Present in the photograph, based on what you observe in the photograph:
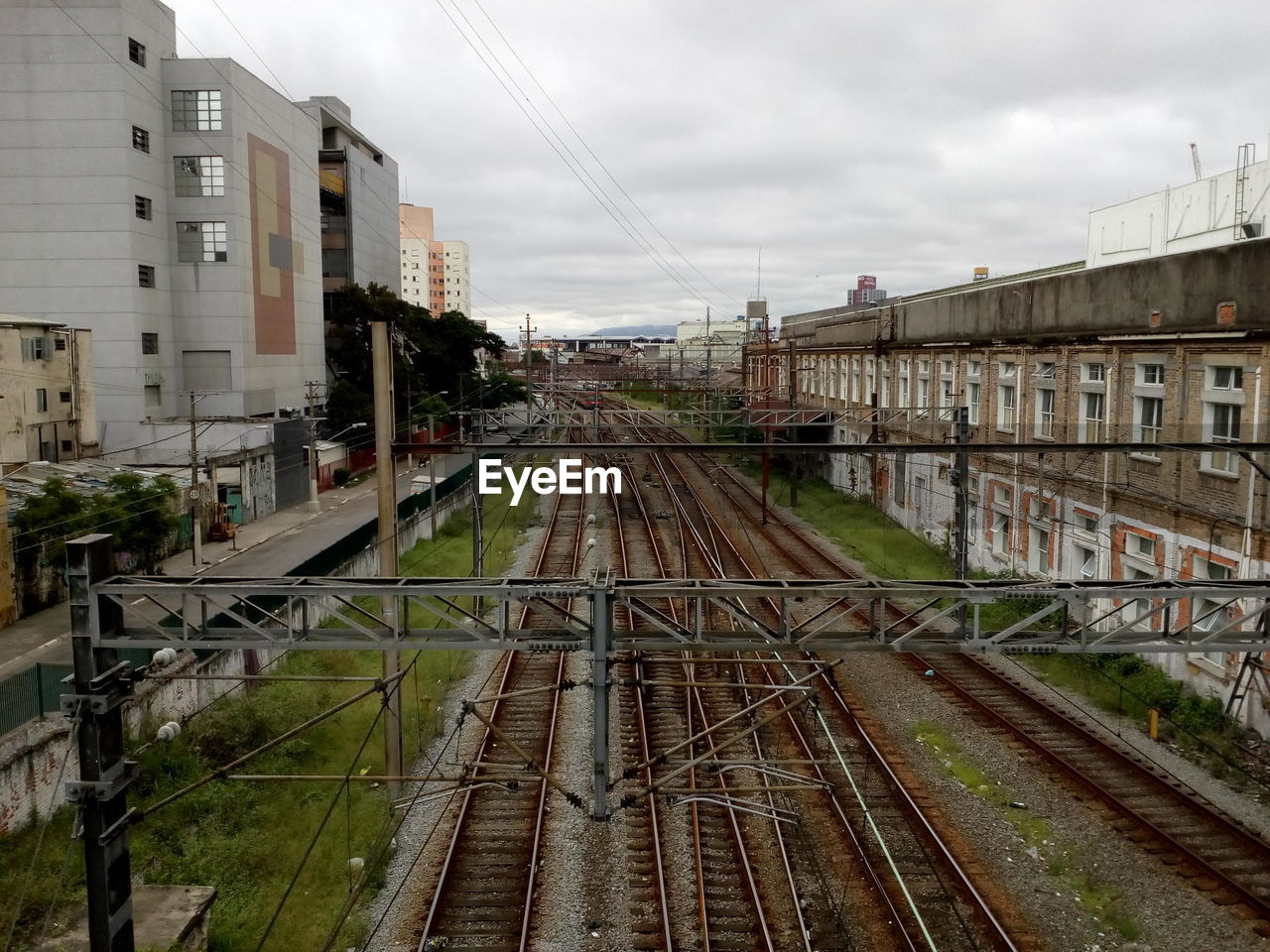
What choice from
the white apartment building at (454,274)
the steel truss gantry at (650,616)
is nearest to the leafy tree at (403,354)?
the steel truss gantry at (650,616)

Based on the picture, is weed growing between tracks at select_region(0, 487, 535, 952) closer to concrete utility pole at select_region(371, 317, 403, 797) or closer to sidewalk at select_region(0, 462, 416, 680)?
concrete utility pole at select_region(371, 317, 403, 797)

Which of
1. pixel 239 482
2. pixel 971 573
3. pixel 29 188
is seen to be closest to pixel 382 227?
pixel 29 188

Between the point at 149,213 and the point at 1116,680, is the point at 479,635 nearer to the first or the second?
the point at 1116,680

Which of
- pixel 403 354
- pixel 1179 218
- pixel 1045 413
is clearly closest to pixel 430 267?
pixel 403 354

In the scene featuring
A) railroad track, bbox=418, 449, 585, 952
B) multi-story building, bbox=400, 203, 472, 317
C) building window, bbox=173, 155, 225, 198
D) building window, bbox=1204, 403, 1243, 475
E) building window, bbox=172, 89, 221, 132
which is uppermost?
multi-story building, bbox=400, 203, 472, 317

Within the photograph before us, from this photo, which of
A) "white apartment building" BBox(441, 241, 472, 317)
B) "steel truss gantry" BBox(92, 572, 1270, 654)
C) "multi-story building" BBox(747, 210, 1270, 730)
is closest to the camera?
"steel truss gantry" BBox(92, 572, 1270, 654)

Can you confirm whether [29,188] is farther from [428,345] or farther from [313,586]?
[313,586]

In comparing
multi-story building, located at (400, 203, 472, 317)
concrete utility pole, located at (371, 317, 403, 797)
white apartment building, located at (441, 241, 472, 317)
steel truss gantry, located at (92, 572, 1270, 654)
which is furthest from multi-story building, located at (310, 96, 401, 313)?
white apartment building, located at (441, 241, 472, 317)
